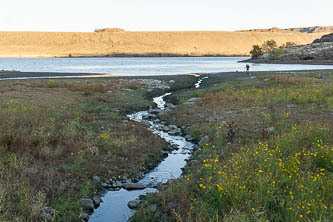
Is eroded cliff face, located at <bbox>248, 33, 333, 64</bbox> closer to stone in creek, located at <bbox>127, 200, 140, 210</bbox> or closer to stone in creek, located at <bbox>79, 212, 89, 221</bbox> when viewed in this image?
stone in creek, located at <bbox>127, 200, 140, 210</bbox>

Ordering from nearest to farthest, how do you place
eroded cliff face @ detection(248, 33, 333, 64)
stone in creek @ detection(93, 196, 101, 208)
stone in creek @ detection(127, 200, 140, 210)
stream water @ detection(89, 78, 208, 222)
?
stream water @ detection(89, 78, 208, 222)
stone in creek @ detection(127, 200, 140, 210)
stone in creek @ detection(93, 196, 101, 208)
eroded cliff face @ detection(248, 33, 333, 64)

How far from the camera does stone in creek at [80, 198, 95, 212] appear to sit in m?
8.06

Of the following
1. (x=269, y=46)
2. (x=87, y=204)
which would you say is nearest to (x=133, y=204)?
A: (x=87, y=204)

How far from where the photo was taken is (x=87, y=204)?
320 inches

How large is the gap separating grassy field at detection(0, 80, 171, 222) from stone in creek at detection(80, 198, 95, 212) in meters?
0.20

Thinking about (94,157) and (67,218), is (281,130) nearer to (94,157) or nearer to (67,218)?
(94,157)

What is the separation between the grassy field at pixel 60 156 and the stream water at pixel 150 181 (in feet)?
1.49

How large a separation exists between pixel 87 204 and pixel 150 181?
255cm

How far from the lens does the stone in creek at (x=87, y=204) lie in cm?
806

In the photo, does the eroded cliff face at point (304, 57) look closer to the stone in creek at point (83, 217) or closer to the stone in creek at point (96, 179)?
the stone in creek at point (96, 179)

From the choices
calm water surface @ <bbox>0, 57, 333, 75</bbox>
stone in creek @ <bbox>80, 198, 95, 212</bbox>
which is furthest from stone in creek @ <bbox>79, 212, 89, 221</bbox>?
calm water surface @ <bbox>0, 57, 333, 75</bbox>

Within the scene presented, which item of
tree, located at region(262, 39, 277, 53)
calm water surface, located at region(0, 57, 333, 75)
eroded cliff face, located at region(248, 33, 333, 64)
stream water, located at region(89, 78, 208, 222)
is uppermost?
tree, located at region(262, 39, 277, 53)

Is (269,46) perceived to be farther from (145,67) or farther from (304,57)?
(145,67)

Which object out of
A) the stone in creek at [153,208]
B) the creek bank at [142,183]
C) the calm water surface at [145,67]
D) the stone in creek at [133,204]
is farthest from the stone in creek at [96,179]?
the calm water surface at [145,67]
